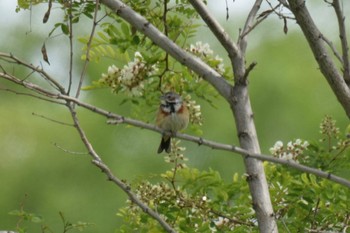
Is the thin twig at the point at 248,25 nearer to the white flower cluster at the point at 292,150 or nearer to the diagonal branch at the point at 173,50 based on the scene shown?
the diagonal branch at the point at 173,50

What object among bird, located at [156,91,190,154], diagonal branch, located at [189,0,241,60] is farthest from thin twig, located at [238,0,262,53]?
bird, located at [156,91,190,154]

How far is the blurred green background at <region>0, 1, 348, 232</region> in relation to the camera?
17.1m

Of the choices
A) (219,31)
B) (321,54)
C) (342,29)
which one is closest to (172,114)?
(219,31)

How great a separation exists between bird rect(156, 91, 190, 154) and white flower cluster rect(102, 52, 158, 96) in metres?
0.24

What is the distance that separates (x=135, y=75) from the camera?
5.56m

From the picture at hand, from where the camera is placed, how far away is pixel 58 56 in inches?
747

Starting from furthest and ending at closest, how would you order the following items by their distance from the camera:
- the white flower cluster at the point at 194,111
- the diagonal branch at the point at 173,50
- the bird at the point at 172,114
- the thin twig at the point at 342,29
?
the white flower cluster at the point at 194,111 → the bird at the point at 172,114 → the diagonal branch at the point at 173,50 → the thin twig at the point at 342,29

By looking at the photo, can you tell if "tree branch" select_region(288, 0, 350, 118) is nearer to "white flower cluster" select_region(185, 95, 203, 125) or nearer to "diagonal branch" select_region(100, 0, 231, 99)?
"diagonal branch" select_region(100, 0, 231, 99)

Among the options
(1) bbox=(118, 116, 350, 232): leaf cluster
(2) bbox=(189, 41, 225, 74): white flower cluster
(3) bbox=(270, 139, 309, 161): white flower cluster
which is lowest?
(1) bbox=(118, 116, 350, 232): leaf cluster

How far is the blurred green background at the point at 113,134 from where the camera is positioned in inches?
672

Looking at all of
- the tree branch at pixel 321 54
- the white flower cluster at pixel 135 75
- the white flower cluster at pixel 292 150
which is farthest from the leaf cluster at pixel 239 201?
the tree branch at pixel 321 54

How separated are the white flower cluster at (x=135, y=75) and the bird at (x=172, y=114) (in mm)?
236

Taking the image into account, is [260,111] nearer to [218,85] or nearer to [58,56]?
[58,56]

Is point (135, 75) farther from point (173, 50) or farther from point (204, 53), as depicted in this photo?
point (173, 50)
